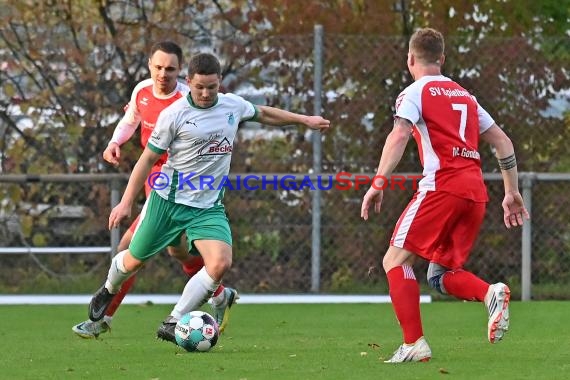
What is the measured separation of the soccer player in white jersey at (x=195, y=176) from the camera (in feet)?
26.1

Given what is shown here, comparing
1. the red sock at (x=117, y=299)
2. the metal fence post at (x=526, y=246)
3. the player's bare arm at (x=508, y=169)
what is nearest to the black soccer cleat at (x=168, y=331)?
the red sock at (x=117, y=299)

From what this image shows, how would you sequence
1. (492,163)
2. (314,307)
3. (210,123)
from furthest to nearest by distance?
(492,163) → (314,307) → (210,123)

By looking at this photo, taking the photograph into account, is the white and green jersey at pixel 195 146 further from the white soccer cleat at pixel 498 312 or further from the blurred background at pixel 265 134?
the blurred background at pixel 265 134

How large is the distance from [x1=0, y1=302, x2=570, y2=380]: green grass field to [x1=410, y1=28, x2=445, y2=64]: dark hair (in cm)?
156

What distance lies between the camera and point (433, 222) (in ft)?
23.4

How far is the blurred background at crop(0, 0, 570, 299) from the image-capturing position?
12812 mm

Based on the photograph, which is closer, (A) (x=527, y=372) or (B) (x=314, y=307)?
(A) (x=527, y=372)

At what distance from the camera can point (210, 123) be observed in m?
8.16

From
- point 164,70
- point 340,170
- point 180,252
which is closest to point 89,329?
point 180,252

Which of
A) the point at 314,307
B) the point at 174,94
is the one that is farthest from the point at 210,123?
the point at 314,307

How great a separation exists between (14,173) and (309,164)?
274 cm

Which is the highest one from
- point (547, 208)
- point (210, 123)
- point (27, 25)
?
point (27, 25)

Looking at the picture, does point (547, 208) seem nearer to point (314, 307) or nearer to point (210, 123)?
point (314, 307)

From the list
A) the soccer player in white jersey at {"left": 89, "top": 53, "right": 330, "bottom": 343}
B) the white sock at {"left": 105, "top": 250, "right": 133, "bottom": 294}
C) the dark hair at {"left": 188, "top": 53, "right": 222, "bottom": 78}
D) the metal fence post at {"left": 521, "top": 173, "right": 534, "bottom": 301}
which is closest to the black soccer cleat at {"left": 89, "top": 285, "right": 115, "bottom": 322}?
the white sock at {"left": 105, "top": 250, "right": 133, "bottom": 294}
